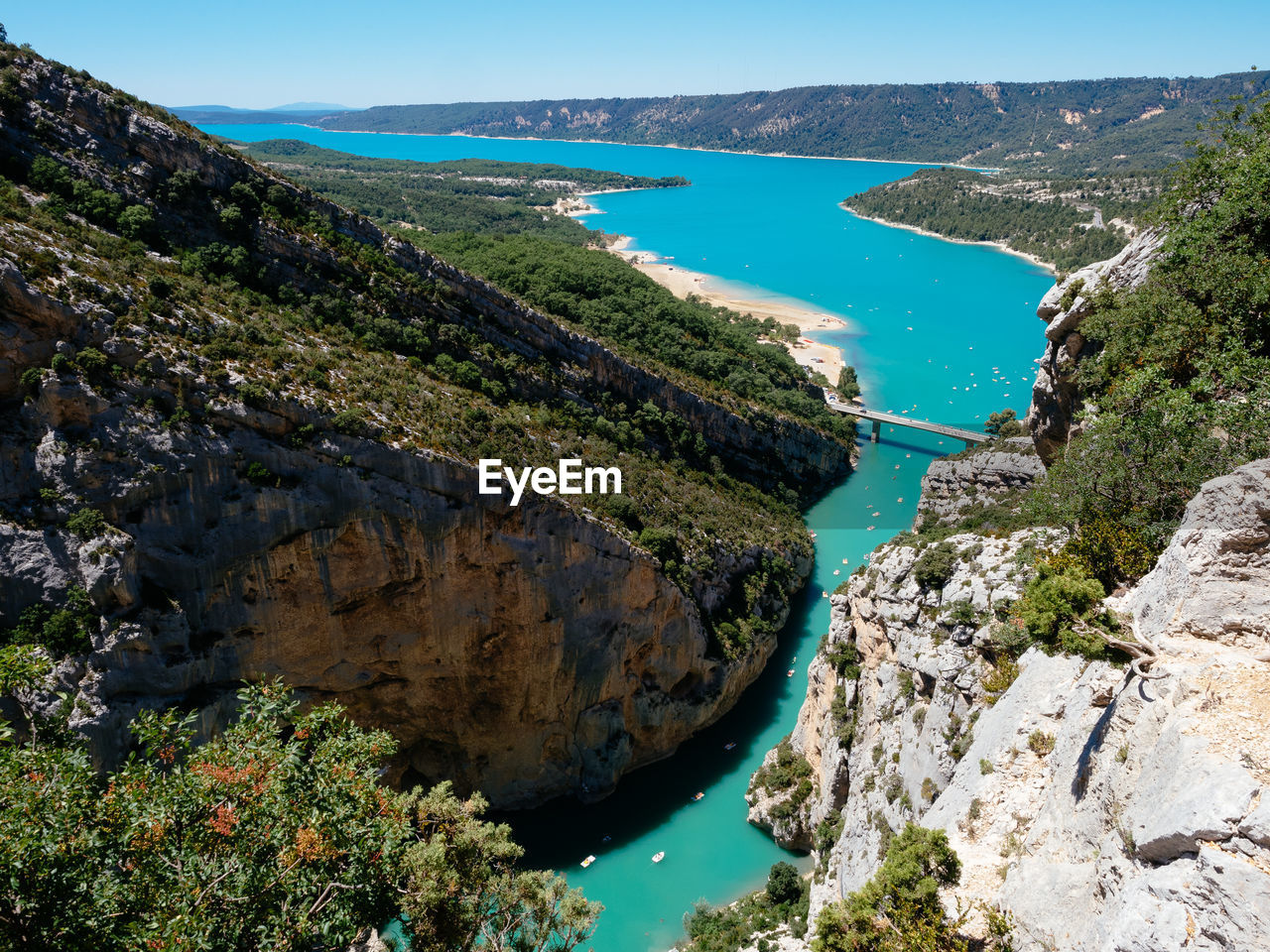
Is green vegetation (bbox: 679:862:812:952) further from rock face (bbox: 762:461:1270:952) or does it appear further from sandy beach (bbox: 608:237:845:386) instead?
sandy beach (bbox: 608:237:845:386)

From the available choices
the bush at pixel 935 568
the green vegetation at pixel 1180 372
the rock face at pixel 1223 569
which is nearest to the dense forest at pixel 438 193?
the bush at pixel 935 568

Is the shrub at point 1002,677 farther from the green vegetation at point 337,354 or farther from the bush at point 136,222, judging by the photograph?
the bush at point 136,222

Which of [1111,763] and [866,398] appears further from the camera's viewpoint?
[866,398]

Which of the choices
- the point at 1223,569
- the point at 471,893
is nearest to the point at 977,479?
the point at 1223,569

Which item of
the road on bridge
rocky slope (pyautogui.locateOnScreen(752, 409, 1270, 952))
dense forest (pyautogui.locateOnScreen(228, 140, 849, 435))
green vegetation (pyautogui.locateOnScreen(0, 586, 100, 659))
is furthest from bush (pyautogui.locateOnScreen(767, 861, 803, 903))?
the road on bridge

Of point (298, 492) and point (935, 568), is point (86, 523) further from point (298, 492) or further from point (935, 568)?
point (935, 568)

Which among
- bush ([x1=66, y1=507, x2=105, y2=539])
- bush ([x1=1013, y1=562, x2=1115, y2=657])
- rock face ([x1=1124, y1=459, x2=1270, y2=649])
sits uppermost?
rock face ([x1=1124, y1=459, x2=1270, y2=649])
